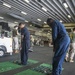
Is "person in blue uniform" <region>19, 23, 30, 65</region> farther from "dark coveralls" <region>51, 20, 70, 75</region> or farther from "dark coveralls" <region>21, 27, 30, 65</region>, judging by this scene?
"dark coveralls" <region>51, 20, 70, 75</region>

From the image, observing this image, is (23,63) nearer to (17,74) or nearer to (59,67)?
(17,74)

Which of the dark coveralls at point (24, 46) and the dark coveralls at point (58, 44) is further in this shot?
the dark coveralls at point (24, 46)

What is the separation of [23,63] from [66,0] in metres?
6.50

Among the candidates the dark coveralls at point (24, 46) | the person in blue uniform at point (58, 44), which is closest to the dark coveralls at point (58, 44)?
the person in blue uniform at point (58, 44)

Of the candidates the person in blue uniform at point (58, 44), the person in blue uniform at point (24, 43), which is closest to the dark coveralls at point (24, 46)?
the person in blue uniform at point (24, 43)

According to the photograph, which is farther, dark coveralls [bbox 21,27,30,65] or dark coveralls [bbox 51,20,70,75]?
dark coveralls [bbox 21,27,30,65]

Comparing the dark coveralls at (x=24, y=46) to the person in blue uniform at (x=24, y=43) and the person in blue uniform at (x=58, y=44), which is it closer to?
the person in blue uniform at (x=24, y=43)

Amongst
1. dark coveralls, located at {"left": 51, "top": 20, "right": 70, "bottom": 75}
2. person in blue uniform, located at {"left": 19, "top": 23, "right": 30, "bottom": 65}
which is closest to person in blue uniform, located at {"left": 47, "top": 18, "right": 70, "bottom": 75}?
dark coveralls, located at {"left": 51, "top": 20, "right": 70, "bottom": 75}

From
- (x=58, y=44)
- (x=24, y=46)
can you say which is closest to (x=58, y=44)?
(x=58, y=44)

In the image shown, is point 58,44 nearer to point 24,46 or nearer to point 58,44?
point 58,44

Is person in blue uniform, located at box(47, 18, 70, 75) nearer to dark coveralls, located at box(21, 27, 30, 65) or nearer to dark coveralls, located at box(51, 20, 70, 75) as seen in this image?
dark coveralls, located at box(51, 20, 70, 75)

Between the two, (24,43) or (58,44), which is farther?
(24,43)

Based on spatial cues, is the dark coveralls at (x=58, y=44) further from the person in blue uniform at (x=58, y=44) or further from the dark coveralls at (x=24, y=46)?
the dark coveralls at (x=24, y=46)

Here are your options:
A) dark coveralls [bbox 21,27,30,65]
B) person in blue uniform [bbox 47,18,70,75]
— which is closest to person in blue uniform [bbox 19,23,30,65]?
dark coveralls [bbox 21,27,30,65]
